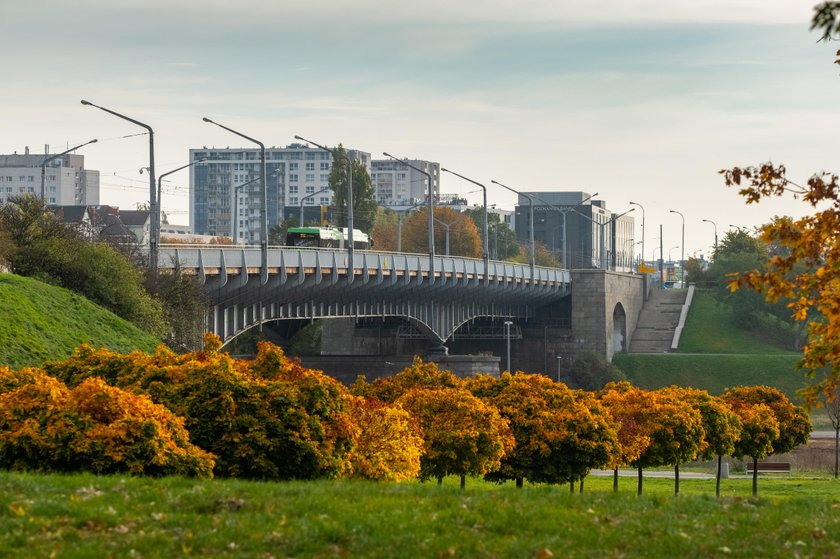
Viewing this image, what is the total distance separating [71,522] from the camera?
51.2ft

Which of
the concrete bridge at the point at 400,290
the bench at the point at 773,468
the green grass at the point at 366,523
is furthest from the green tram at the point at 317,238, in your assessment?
the green grass at the point at 366,523

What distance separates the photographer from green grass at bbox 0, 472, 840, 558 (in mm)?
14992

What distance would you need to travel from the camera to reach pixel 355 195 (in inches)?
5295

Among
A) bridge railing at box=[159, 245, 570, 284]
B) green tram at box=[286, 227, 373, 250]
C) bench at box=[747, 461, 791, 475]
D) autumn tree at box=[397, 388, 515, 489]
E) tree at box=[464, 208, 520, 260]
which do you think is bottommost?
bench at box=[747, 461, 791, 475]

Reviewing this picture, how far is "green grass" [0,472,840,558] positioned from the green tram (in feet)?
227

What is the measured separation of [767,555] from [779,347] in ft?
358

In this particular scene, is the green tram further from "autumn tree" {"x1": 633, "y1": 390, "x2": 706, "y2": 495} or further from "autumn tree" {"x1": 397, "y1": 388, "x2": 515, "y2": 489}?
"autumn tree" {"x1": 397, "y1": 388, "x2": 515, "y2": 489}

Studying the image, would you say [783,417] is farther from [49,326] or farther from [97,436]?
[97,436]

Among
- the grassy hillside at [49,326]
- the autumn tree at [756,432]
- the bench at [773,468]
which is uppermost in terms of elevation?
the grassy hillside at [49,326]

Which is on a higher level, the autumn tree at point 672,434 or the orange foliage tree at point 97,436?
the orange foliage tree at point 97,436

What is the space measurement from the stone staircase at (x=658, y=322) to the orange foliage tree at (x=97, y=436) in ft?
337

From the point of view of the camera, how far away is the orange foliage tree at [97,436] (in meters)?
21.5

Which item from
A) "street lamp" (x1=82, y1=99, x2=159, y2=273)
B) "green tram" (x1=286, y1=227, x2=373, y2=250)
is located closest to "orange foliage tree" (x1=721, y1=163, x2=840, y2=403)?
"street lamp" (x1=82, y1=99, x2=159, y2=273)

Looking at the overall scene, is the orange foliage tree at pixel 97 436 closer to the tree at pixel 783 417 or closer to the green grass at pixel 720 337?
the tree at pixel 783 417
